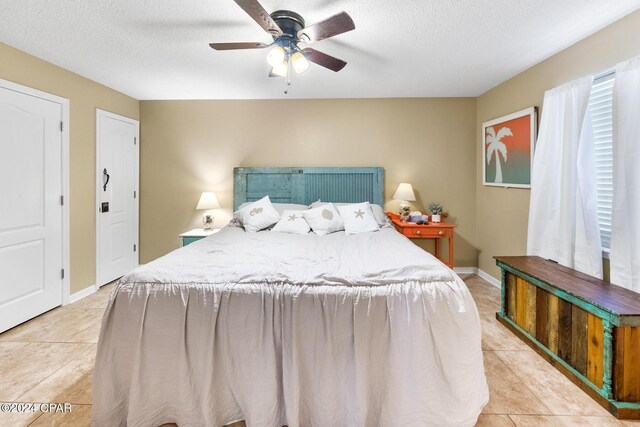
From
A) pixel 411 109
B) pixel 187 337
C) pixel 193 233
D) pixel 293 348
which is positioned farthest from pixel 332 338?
pixel 411 109

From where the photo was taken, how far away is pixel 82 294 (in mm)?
3469

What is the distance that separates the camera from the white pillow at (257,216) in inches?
136

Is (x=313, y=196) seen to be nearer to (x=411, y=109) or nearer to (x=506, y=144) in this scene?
(x=411, y=109)

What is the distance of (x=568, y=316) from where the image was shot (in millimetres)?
2086

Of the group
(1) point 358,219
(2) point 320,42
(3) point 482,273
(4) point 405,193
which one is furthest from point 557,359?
(2) point 320,42

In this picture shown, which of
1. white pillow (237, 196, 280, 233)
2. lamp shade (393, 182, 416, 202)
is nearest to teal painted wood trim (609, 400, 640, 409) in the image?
lamp shade (393, 182, 416, 202)

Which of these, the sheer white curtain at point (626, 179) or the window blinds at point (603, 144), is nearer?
the sheer white curtain at point (626, 179)

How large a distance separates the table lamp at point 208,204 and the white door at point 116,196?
961mm

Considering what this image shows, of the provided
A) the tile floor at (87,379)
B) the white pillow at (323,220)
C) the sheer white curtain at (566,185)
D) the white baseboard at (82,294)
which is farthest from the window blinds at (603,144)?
the white baseboard at (82,294)

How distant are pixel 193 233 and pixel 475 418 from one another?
3354 mm

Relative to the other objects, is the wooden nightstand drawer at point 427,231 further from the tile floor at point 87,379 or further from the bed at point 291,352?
the bed at point 291,352

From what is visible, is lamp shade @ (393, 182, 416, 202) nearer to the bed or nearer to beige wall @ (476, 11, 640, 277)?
beige wall @ (476, 11, 640, 277)

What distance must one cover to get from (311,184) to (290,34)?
7.63ft

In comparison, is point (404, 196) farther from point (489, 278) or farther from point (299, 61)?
point (299, 61)
